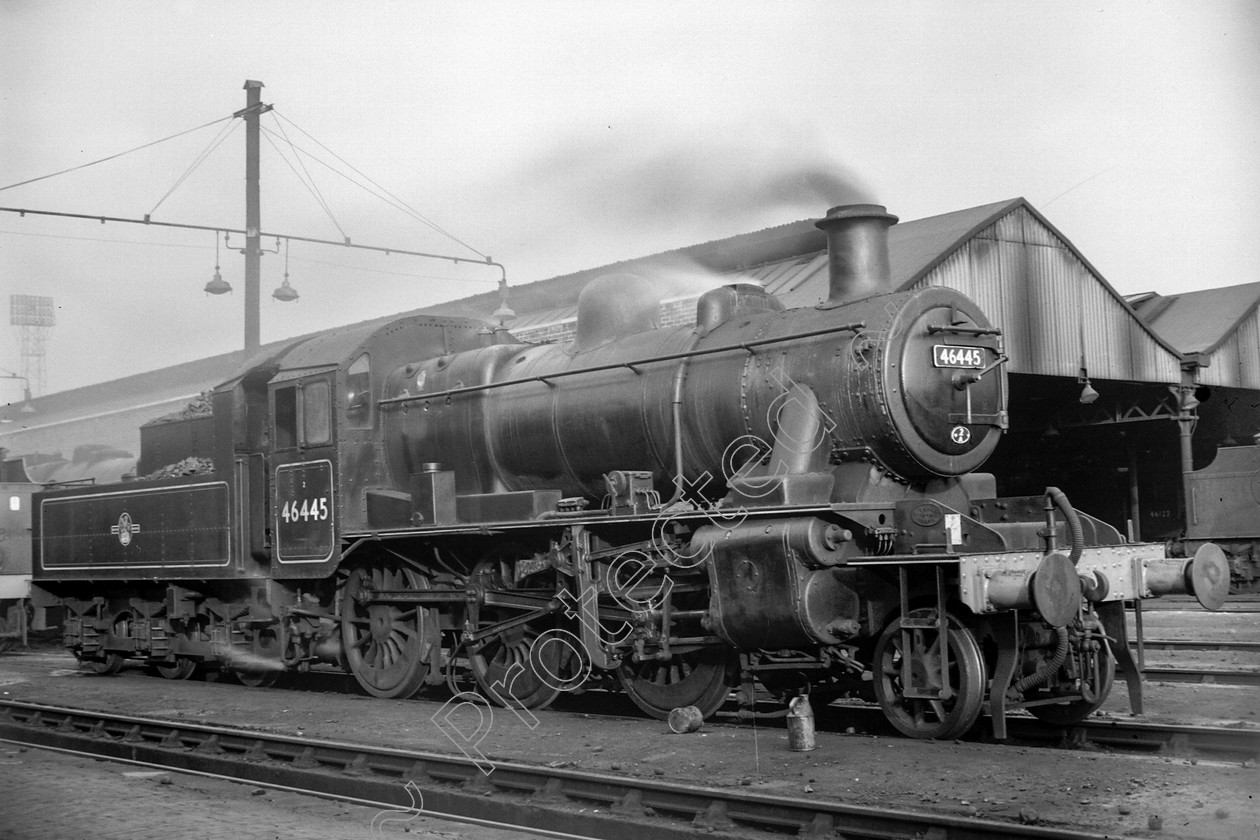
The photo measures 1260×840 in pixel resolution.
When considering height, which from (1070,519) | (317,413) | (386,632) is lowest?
(386,632)

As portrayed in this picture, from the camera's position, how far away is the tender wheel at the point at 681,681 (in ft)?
30.3

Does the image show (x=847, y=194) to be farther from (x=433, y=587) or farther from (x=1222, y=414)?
(x=1222, y=414)

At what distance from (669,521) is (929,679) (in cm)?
218

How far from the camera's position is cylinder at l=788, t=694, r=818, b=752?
7.74 metres

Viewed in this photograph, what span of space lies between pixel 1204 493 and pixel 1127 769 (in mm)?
17711

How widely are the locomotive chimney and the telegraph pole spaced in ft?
36.2

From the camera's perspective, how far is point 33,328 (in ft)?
35.0

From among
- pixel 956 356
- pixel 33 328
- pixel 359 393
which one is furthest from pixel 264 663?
pixel 956 356

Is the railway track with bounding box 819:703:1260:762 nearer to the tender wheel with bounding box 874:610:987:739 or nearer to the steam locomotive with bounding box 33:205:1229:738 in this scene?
the steam locomotive with bounding box 33:205:1229:738

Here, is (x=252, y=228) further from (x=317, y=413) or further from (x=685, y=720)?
(x=685, y=720)

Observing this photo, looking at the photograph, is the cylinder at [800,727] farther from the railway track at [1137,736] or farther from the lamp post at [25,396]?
the lamp post at [25,396]

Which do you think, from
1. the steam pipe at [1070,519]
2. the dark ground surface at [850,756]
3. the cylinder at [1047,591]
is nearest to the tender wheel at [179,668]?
the dark ground surface at [850,756]

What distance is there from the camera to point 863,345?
8320 mm

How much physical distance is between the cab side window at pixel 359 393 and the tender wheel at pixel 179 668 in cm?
461
